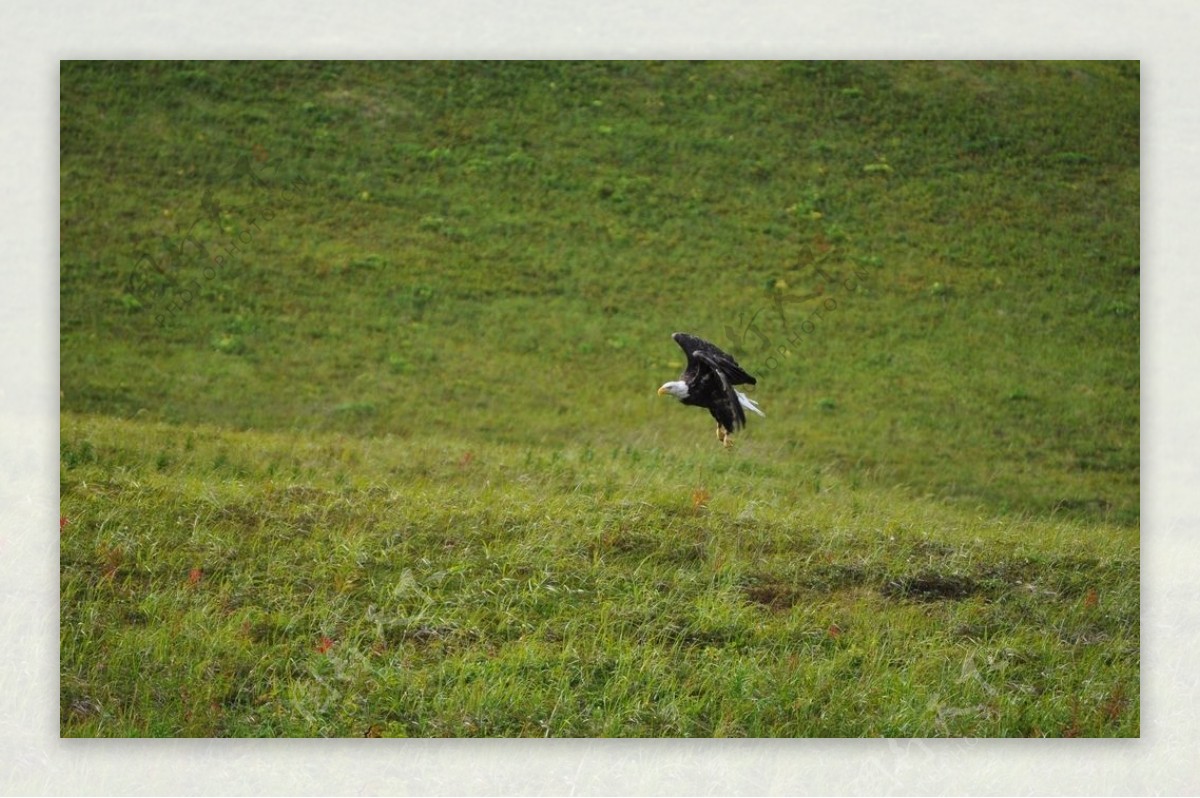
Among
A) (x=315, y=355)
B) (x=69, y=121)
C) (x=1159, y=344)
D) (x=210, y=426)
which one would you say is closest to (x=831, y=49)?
(x=1159, y=344)

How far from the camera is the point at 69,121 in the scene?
30.5 feet

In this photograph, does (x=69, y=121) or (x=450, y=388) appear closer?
(x=69, y=121)

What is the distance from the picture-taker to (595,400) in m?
14.5

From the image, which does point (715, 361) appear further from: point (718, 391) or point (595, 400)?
point (595, 400)

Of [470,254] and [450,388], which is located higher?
[470,254]

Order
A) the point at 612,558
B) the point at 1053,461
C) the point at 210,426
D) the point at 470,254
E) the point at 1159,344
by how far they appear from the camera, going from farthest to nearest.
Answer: the point at 470,254 → the point at 1053,461 → the point at 210,426 → the point at 1159,344 → the point at 612,558

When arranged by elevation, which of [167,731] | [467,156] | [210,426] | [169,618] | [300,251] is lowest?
[167,731]

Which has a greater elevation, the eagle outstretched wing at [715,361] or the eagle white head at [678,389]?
the eagle outstretched wing at [715,361]

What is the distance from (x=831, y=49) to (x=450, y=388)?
7513 mm

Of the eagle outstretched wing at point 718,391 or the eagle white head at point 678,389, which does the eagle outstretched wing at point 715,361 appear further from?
the eagle white head at point 678,389

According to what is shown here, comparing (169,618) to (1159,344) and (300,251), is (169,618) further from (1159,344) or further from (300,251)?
(300,251)

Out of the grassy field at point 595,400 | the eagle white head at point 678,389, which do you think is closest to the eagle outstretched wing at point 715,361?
the eagle white head at point 678,389

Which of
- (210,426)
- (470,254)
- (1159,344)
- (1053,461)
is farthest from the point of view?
(470,254)

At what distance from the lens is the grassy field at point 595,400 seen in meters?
7.14
